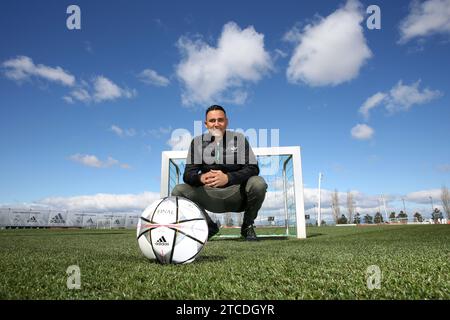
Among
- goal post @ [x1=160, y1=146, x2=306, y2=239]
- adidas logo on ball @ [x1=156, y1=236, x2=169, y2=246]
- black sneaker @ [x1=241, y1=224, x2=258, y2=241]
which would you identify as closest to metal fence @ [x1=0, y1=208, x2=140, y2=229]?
goal post @ [x1=160, y1=146, x2=306, y2=239]

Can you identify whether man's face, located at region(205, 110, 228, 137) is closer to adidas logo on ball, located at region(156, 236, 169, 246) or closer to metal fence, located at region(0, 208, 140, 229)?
adidas logo on ball, located at region(156, 236, 169, 246)

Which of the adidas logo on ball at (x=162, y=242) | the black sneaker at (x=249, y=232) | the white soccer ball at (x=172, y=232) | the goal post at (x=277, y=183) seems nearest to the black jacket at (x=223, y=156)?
the black sneaker at (x=249, y=232)

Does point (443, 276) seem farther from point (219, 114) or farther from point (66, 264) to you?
point (219, 114)

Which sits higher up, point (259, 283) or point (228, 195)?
point (228, 195)

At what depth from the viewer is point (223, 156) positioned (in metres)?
5.24

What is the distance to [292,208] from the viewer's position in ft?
33.9

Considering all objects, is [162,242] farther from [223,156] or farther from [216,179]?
[223,156]

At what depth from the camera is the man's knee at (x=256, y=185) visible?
545 cm

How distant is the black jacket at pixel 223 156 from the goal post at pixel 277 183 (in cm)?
353

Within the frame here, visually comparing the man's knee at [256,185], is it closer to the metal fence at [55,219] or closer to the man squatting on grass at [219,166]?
the man squatting on grass at [219,166]

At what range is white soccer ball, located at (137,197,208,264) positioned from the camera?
9.29 ft

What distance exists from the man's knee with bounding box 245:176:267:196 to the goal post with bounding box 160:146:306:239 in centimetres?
315
